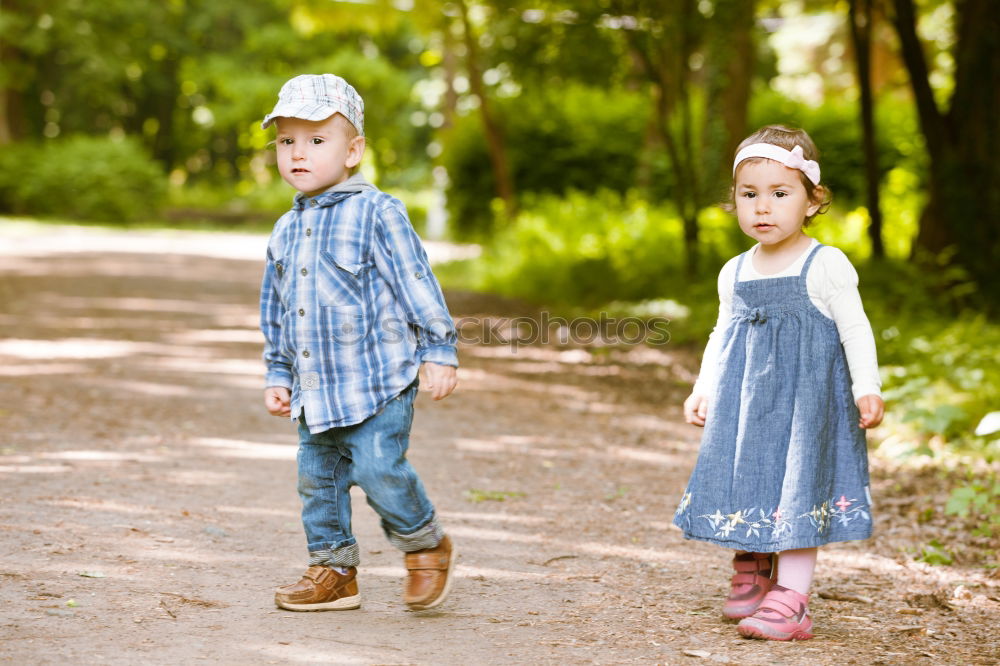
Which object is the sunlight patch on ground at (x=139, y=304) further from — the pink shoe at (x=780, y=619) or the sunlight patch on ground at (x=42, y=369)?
the pink shoe at (x=780, y=619)

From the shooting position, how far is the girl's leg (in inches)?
143

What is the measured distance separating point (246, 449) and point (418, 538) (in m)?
2.83

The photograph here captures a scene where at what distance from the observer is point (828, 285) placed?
3559 millimetres

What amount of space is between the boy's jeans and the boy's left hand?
0.35 ft

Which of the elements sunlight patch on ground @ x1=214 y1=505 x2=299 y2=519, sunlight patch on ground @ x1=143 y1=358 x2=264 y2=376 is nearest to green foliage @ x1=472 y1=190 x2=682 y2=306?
sunlight patch on ground @ x1=143 y1=358 x2=264 y2=376

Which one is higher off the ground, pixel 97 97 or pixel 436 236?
pixel 97 97

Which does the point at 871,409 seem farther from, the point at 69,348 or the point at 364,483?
the point at 69,348

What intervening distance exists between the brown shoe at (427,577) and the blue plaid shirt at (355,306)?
54 centimetres

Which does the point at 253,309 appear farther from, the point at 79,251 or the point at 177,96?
the point at 177,96

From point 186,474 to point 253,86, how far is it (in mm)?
40214

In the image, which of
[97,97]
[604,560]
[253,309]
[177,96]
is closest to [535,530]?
→ [604,560]

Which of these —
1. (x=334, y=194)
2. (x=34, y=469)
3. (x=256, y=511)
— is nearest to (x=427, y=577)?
(x=334, y=194)

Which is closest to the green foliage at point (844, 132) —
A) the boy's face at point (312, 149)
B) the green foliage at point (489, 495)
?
the green foliage at point (489, 495)

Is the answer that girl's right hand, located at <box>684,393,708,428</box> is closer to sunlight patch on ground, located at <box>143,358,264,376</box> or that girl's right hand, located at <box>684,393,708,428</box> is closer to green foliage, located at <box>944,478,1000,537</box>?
green foliage, located at <box>944,478,1000,537</box>
